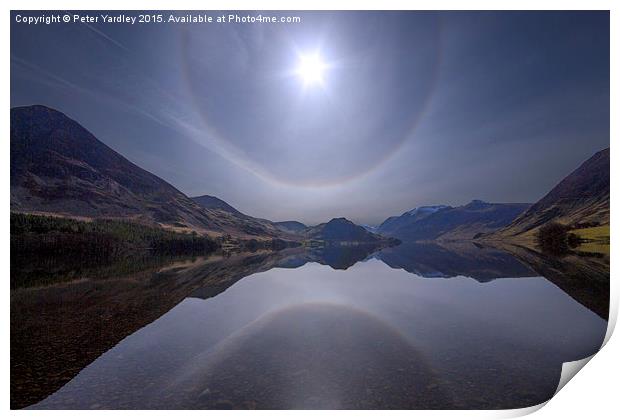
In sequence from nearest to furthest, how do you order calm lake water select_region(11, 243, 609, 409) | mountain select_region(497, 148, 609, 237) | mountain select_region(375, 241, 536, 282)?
calm lake water select_region(11, 243, 609, 409) < mountain select_region(375, 241, 536, 282) < mountain select_region(497, 148, 609, 237)

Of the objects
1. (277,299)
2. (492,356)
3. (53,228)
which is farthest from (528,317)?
(53,228)

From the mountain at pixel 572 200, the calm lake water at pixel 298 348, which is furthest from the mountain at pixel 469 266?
the mountain at pixel 572 200

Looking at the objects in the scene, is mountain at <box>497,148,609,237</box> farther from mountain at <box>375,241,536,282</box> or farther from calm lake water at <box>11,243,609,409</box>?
calm lake water at <box>11,243,609,409</box>

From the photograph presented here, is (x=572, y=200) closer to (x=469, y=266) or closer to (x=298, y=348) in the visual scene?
(x=469, y=266)

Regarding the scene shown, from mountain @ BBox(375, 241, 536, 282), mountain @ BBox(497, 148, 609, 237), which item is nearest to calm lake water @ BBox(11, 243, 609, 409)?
mountain @ BBox(375, 241, 536, 282)

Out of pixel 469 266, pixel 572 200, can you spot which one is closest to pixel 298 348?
pixel 469 266

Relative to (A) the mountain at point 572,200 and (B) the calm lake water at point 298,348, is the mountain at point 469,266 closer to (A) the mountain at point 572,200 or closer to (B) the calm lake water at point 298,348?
Result: (B) the calm lake water at point 298,348

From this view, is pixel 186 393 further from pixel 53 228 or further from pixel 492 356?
pixel 53 228
